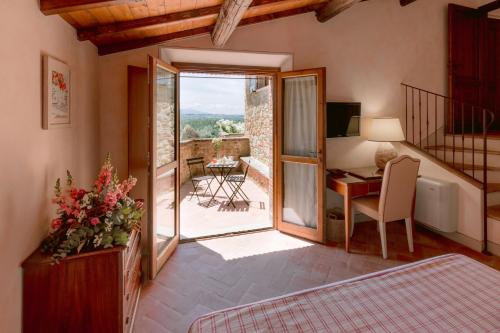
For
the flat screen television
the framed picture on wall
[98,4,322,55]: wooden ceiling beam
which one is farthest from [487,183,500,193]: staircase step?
the framed picture on wall

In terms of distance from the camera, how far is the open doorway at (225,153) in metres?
4.57

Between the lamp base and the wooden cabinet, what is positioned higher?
the lamp base

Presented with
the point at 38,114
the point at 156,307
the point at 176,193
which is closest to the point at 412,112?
the point at 176,193

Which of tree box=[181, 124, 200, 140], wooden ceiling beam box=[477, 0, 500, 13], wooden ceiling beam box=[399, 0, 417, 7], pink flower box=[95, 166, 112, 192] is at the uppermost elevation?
wooden ceiling beam box=[477, 0, 500, 13]

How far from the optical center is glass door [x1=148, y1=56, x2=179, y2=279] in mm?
2797

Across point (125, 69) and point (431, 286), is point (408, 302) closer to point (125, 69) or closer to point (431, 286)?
point (431, 286)

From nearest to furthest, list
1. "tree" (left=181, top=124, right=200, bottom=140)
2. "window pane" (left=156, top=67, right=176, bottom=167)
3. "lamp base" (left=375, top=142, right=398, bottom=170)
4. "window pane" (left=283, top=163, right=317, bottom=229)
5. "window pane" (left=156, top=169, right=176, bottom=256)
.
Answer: "window pane" (left=156, top=67, right=176, bottom=167), "window pane" (left=156, top=169, right=176, bottom=256), "window pane" (left=283, top=163, right=317, bottom=229), "lamp base" (left=375, top=142, right=398, bottom=170), "tree" (left=181, top=124, right=200, bottom=140)

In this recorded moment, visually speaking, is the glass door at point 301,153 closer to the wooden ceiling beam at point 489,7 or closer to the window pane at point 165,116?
the window pane at point 165,116

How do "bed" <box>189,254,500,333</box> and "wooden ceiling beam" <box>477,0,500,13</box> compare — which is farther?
"wooden ceiling beam" <box>477,0,500,13</box>

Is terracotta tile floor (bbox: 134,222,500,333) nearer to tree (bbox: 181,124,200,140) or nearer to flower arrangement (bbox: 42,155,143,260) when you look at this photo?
flower arrangement (bbox: 42,155,143,260)

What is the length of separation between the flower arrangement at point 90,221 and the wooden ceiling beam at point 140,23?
1.46 m

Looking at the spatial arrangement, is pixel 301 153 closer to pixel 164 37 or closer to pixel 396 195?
pixel 396 195

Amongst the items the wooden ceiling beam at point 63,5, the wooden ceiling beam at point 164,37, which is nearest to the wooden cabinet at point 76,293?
the wooden ceiling beam at point 63,5

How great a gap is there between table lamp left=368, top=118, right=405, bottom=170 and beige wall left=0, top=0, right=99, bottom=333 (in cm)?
344
